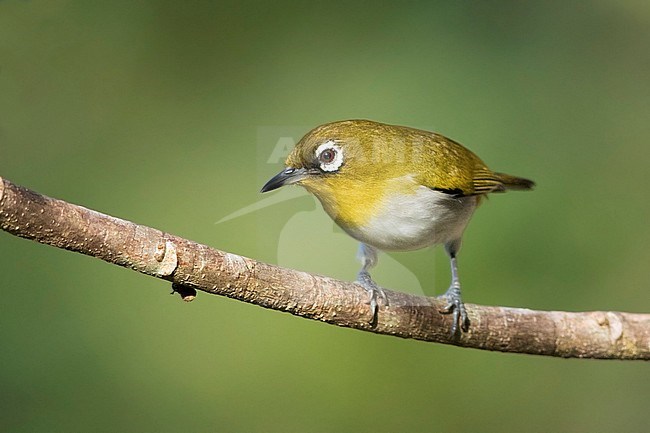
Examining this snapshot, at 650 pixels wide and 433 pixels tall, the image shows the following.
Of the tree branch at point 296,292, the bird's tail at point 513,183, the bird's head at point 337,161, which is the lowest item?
the tree branch at point 296,292

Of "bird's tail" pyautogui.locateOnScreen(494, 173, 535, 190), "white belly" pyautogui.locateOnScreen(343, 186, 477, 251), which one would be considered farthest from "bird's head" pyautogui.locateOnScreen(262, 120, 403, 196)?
"bird's tail" pyautogui.locateOnScreen(494, 173, 535, 190)

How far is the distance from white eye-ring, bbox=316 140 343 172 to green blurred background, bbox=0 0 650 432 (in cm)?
50

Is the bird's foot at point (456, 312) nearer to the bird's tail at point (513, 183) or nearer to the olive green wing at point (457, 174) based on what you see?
the olive green wing at point (457, 174)

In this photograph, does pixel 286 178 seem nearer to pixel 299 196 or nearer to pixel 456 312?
pixel 456 312

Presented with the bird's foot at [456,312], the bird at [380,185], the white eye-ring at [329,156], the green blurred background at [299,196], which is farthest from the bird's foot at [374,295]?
the green blurred background at [299,196]

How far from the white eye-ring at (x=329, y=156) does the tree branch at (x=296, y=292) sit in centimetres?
42

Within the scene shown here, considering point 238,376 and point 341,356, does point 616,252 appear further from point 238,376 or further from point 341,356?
point 238,376

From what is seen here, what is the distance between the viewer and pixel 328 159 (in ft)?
8.88

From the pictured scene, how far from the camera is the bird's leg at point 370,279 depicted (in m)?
2.56

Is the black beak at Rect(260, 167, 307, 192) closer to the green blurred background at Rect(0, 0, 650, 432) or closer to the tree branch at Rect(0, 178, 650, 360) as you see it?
the tree branch at Rect(0, 178, 650, 360)

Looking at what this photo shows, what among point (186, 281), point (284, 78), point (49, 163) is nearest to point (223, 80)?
point (284, 78)

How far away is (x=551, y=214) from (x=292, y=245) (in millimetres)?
1567

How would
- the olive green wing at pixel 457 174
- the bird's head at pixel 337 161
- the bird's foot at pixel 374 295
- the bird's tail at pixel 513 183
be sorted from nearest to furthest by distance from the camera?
the bird's foot at pixel 374 295, the bird's head at pixel 337 161, the olive green wing at pixel 457 174, the bird's tail at pixel 513 183

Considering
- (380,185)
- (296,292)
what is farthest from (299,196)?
(296,292)
